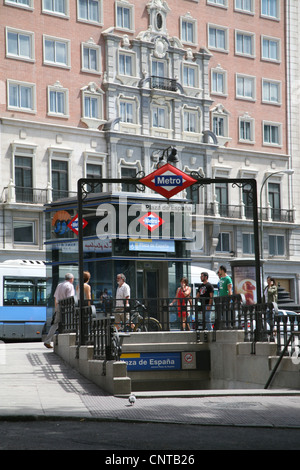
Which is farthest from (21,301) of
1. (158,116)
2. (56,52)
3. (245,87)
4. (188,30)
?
(245,87)

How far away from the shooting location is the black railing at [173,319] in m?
16.3

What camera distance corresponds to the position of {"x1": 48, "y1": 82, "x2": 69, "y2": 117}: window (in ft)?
163

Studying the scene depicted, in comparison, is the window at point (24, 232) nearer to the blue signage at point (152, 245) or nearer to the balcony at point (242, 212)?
the balcony at point (242, 212)

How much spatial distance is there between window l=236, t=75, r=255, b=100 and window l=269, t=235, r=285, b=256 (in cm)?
1005

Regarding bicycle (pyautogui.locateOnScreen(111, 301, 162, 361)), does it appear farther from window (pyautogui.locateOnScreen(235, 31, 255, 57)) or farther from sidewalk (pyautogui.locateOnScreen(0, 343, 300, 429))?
window (pyautogui.locateOnScreen(235, 31, 255, 57))

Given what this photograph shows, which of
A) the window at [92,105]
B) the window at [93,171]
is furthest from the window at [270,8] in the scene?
the window at [93,171]

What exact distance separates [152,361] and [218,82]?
132ft

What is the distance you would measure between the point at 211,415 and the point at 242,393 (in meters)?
2.78

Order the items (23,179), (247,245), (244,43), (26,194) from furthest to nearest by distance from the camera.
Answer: (244,43)
(247,245)
(23,179)
(26,194)

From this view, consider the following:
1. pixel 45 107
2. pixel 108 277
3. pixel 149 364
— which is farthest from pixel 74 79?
pixel 149 364

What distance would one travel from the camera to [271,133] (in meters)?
61.2

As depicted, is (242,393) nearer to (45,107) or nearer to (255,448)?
(255,448)

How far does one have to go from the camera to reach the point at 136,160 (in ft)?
175

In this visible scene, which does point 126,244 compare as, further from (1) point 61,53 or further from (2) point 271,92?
(2) point 271,92
